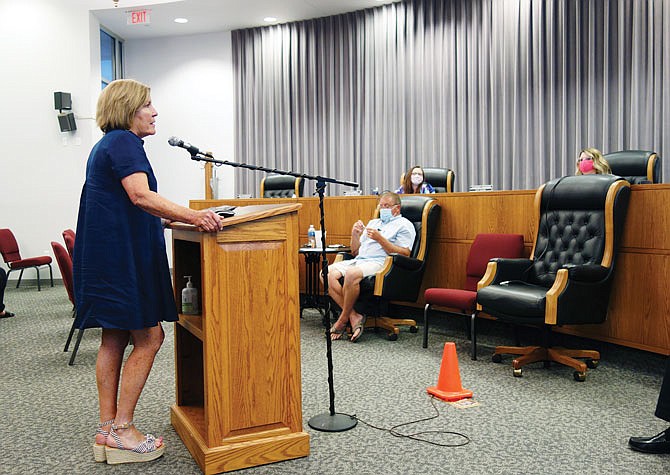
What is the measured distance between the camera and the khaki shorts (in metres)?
5.00

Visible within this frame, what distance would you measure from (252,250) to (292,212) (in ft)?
0.75

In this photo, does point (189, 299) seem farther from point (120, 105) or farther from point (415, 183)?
point (415, 183)

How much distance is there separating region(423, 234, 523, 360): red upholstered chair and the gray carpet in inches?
12.6

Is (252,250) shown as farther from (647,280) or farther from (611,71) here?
(611,71)

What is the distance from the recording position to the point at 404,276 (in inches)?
195

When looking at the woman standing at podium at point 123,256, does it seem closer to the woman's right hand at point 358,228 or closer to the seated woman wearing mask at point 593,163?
the woman's right hand at point 358,228

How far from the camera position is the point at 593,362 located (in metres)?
3.96

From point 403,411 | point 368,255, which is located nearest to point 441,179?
point 368,255

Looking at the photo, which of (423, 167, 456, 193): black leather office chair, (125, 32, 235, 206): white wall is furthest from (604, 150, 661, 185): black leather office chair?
(125, 32, 235, 206): white wall

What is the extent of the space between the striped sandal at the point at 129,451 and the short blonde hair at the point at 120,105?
121 cm

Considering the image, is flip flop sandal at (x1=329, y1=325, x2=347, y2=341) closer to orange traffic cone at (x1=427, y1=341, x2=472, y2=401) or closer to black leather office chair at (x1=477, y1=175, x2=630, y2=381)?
black leather office chair at (x1=477, y1=175, x2=630, y2=381)

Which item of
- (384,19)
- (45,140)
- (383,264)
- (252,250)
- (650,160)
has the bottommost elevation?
(383,264)

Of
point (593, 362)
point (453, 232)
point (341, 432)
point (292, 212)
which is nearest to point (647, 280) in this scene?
point (593, 362)

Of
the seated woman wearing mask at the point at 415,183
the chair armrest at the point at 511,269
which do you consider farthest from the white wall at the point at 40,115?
the chair armrest at the point at 511,269
